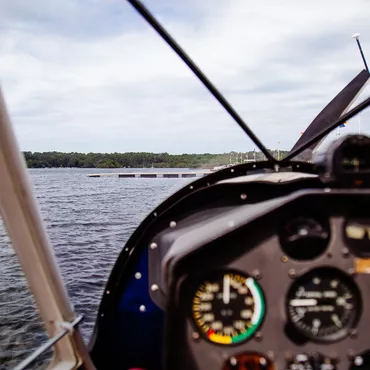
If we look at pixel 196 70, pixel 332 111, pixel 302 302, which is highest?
pixel 196 70

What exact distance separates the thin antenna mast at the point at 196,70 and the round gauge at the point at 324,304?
2.33 ft

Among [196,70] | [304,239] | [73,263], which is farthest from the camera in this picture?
[73,263]

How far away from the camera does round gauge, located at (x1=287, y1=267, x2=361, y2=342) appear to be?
221 cm

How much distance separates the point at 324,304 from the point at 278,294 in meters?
0.23

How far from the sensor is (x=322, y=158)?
7.54 feet

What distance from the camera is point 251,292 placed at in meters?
2.21

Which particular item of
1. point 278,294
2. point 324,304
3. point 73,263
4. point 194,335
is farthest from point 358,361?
point 73,263

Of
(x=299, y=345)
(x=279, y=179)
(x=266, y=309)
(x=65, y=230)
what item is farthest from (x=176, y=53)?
(x=65, y=230)

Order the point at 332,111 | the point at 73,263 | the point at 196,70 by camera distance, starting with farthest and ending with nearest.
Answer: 1. the point at 73,263
2. the point at 332,111
3. the point at 196,70

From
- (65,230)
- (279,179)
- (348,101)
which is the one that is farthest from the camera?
(65,230)

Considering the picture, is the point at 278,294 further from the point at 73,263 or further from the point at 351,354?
the point at 73,263

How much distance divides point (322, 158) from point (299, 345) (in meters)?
0.84

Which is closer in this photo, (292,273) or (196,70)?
(292,273)

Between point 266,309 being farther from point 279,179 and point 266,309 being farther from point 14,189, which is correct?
point 14,189
